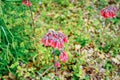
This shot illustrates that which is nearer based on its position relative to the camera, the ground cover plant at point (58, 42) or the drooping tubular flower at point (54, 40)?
the drooping tubular flower at point (54, 40)

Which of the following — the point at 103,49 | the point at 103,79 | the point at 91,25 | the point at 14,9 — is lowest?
the point at 103,79

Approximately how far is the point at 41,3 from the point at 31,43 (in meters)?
1.56

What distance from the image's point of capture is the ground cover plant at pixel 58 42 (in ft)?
12.4

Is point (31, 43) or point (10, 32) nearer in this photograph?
point (10, 32)

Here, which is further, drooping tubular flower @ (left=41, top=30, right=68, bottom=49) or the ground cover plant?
the ground cover plant

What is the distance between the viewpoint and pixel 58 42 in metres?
3.18

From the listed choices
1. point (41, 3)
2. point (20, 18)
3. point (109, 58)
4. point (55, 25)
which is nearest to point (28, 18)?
point (20, 18)

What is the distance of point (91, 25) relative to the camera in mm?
5098

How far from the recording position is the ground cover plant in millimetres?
3787

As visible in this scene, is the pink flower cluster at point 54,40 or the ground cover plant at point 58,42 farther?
the ground cover plant at point 58,42

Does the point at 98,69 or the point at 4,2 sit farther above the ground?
the point at 4,2

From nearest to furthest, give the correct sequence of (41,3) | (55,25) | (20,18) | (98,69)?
(98,69) → (20,18) → (55,25) → (41,3)

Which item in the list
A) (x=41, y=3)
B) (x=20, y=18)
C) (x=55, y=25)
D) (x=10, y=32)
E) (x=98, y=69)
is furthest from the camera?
(x=41, y=3)

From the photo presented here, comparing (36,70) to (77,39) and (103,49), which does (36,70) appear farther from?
(103,49)
